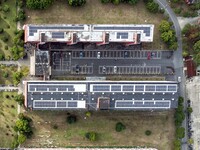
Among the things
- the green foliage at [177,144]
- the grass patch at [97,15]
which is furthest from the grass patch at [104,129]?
the grass patch at [97,15]

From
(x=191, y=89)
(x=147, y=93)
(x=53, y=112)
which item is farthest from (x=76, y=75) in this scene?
(x=191, y=89)

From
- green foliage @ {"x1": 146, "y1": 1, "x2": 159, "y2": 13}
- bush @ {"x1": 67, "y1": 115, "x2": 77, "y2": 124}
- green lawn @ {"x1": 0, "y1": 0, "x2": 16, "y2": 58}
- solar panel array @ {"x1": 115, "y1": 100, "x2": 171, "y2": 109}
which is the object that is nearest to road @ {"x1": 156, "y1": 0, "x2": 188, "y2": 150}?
green foliage @ {"x1": 146, "y1": 1, "x2": 159, "y2": 13}

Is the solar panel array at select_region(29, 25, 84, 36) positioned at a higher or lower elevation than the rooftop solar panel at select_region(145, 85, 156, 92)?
higher

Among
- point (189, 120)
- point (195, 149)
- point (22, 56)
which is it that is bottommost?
point (195, 149)

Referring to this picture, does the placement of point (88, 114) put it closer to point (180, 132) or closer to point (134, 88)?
point (134, 88)

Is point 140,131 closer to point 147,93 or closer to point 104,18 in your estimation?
point 147,93

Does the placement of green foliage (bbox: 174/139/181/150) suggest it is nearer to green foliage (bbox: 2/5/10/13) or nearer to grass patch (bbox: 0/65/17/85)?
grass patch (bbox: 0/65/17/85)

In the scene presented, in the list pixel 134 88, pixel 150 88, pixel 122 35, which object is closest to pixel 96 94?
pixel 134 88
